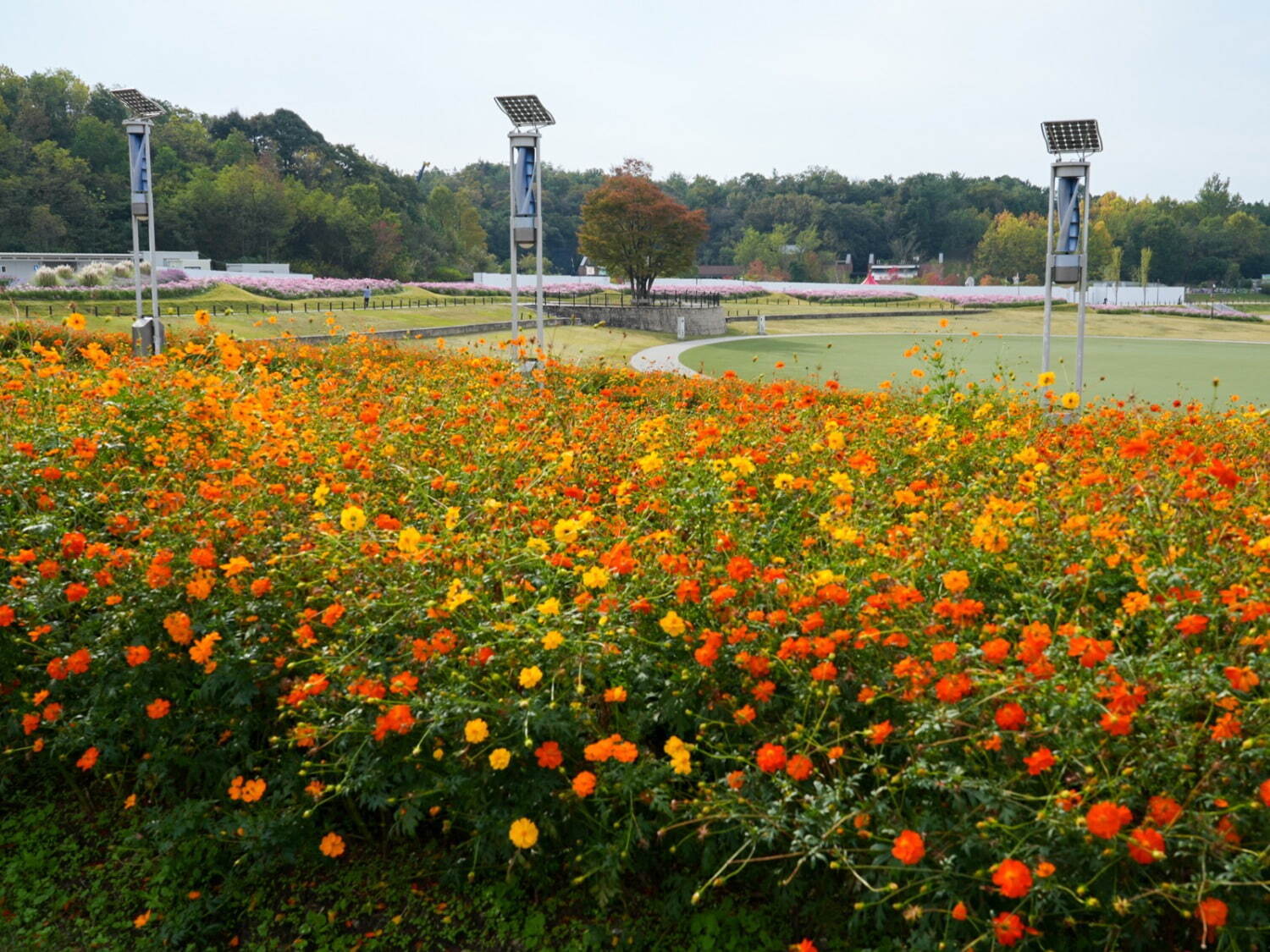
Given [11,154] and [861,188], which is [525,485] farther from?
[861,188]

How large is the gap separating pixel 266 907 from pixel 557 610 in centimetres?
119

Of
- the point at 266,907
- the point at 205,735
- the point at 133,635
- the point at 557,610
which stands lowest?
the point at 266,907

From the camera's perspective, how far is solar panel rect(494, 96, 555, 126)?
13.0 metres

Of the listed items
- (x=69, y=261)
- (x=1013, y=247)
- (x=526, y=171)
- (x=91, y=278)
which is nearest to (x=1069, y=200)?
(x=526, y=171)

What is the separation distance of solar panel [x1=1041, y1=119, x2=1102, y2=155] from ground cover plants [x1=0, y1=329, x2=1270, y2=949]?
352 inches

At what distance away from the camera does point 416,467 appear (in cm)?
432

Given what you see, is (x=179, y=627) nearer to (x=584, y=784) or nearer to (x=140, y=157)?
(x=584, y=784)

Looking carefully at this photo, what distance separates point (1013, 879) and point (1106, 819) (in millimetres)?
205

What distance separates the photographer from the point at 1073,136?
11.9 meters

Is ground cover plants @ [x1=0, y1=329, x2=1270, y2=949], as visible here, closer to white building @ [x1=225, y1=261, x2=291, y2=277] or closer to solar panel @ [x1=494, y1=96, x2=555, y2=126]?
solar panel @ [x1=494, y1=96, x2=555, y2=126]

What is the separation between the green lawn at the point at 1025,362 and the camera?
17.5m

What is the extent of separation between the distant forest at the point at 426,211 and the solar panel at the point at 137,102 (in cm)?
3053

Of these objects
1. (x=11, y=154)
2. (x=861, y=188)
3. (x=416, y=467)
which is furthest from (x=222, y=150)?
(x=416, y=467)

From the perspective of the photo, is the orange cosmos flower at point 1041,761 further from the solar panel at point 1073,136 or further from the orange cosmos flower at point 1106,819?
the solar panel at point 1073,136
